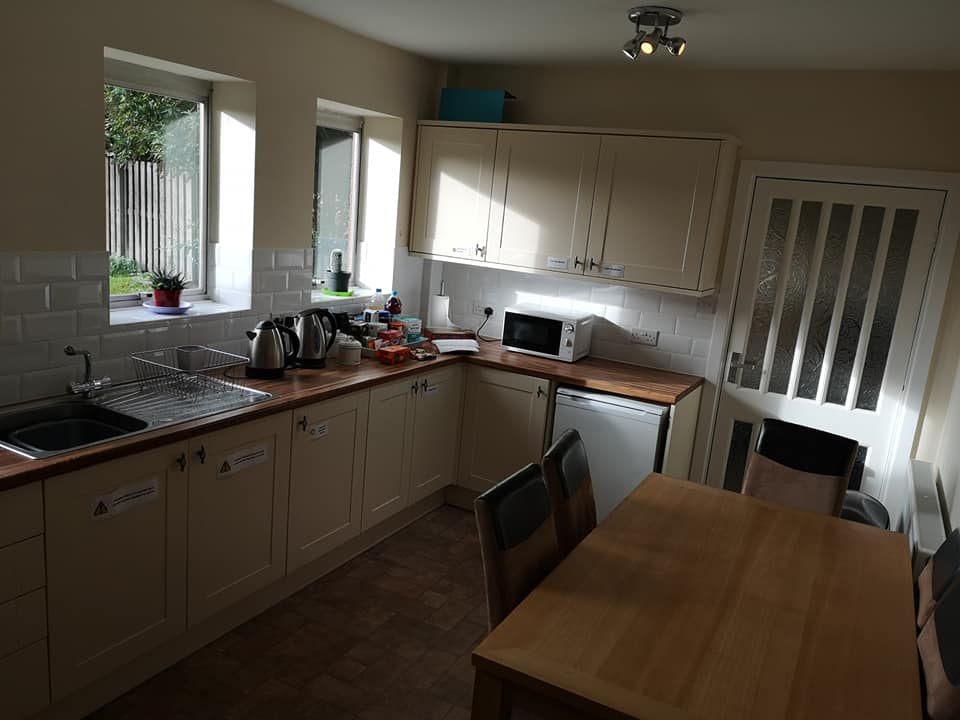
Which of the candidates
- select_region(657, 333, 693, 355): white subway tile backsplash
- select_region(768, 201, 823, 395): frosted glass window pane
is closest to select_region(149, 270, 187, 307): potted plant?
select_region(657, 333, 693, 355): white subway tile backsplash

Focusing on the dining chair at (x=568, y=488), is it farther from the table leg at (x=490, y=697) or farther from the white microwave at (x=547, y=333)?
the white microwave at (x=547, y=333)

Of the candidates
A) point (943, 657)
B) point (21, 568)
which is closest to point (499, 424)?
point (21, 568)

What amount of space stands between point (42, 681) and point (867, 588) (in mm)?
2393

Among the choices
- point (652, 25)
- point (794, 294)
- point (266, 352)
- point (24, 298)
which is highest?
point (652, 25)

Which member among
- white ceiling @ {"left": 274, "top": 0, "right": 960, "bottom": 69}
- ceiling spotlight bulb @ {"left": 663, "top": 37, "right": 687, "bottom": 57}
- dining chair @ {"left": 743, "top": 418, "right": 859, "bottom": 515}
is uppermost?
white ceiling @ {"left": 274, "top": 0, "right": 960, "bottom": 69}

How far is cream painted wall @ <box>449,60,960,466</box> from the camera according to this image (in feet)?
11.5

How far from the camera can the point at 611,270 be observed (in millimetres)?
3941

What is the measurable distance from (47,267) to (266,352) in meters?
0.87

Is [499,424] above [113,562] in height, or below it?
above

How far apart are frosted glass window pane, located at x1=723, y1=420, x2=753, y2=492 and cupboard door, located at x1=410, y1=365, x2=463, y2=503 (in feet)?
4.93

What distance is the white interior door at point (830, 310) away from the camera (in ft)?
11.8

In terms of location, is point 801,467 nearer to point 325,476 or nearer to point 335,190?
point 325,476

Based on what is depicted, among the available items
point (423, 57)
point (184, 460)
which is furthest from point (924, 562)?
point (423, 57)

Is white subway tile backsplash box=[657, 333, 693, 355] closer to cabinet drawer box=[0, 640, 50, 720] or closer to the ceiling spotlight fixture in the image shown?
the ceiling spotlight fixture
